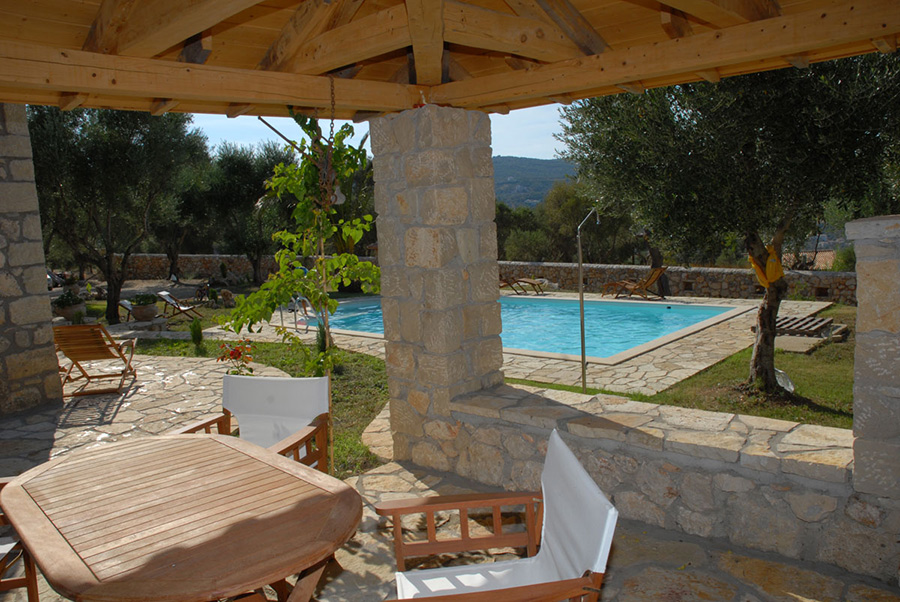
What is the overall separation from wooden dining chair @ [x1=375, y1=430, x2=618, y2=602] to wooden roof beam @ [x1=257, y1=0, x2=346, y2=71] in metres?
2.31

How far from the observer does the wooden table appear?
1.71 meters

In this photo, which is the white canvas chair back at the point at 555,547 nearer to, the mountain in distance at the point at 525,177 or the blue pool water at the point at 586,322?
the blue pool water at the point at 586,322

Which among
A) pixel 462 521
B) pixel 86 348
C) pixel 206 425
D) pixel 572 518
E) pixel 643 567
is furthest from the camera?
pixel 86 348

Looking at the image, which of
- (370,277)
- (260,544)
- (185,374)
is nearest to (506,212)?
(185,374)

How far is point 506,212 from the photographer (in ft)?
79.6

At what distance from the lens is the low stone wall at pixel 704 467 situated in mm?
2557

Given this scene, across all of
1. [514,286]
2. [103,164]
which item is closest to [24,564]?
[103,164]

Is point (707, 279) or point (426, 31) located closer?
point (426, 31)

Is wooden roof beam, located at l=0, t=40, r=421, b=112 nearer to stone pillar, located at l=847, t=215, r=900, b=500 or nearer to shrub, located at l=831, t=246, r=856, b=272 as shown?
stone pillar, located at l=847, t=215, r=900, b=500

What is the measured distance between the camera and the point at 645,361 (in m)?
7.61

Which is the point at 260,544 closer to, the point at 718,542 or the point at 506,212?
the point at 718,542

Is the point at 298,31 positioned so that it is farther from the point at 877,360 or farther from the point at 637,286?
the point at 637,286

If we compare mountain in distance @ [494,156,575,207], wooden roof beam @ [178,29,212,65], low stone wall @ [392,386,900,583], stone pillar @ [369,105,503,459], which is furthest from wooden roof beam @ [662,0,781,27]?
mountain in distance @ [494,156,575,207]

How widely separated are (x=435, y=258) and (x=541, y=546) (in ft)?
6.13
